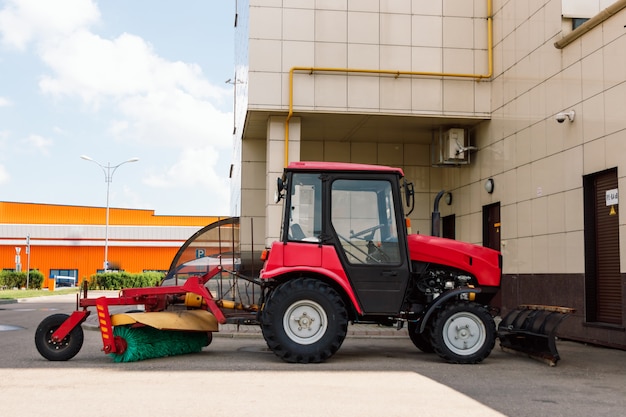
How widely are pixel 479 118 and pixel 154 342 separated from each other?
9.87m

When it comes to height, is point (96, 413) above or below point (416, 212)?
below

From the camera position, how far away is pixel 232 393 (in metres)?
7.24

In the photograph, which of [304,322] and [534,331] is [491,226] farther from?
[304,322]

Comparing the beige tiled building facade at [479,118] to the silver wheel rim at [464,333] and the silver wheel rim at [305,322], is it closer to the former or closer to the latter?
the silver wheel rim at [464,333]

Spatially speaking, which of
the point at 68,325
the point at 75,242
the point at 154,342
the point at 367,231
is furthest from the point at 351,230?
the point at 75,242

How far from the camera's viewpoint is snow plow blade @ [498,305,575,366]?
32.3 feet

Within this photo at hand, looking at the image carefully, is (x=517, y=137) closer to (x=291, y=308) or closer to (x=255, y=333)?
(x=255, y=333)

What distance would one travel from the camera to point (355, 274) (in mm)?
9922

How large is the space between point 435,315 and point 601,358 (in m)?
2.56

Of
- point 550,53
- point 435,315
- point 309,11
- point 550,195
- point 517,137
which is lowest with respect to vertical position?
point 435,315

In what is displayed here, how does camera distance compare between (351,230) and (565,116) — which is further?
(565,116)

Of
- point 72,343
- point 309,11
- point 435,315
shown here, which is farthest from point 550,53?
point 72,343

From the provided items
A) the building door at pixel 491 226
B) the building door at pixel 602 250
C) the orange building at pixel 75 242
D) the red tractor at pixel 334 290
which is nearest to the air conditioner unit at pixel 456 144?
the building door at pixel 491 226

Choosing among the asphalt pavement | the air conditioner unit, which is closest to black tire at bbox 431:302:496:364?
the asphalt pavement
